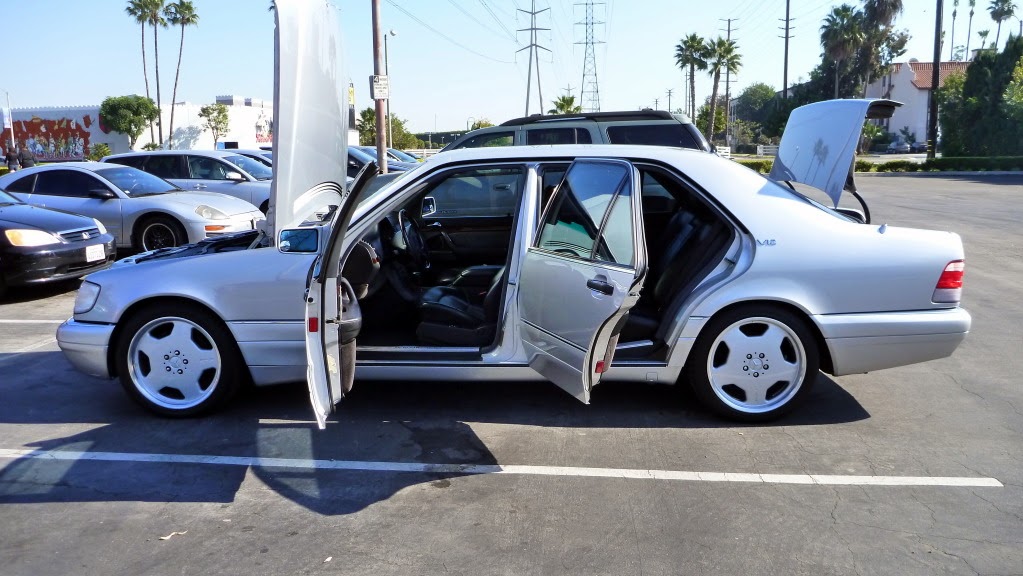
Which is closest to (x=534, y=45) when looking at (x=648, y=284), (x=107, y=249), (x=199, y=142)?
(x=199, y=142)

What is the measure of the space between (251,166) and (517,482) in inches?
→ 482

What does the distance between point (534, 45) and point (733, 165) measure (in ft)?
170

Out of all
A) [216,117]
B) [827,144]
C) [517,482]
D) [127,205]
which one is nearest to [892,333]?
[827,144]

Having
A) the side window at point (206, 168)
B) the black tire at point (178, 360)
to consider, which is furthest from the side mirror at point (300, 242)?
the side window at point (206, 168)

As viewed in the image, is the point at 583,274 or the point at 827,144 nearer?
the point at 583,274

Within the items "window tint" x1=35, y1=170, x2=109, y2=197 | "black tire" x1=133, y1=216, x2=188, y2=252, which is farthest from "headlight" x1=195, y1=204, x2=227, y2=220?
"window tint" x1=35, y1=170, x2=109, y2=197

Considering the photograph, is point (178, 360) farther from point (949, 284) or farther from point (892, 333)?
point (949, 284)

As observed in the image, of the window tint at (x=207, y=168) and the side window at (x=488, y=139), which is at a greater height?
the side window at (x=488, y=139)

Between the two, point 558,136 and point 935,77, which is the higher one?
point 935,77

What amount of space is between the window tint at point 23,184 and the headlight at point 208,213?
246 cm

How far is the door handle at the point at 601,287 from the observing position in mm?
4012

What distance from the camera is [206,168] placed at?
1409cm

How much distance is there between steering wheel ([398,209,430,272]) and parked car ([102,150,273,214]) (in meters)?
8.25

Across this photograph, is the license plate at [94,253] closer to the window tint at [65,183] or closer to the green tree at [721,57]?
the window tint at [65,183]
